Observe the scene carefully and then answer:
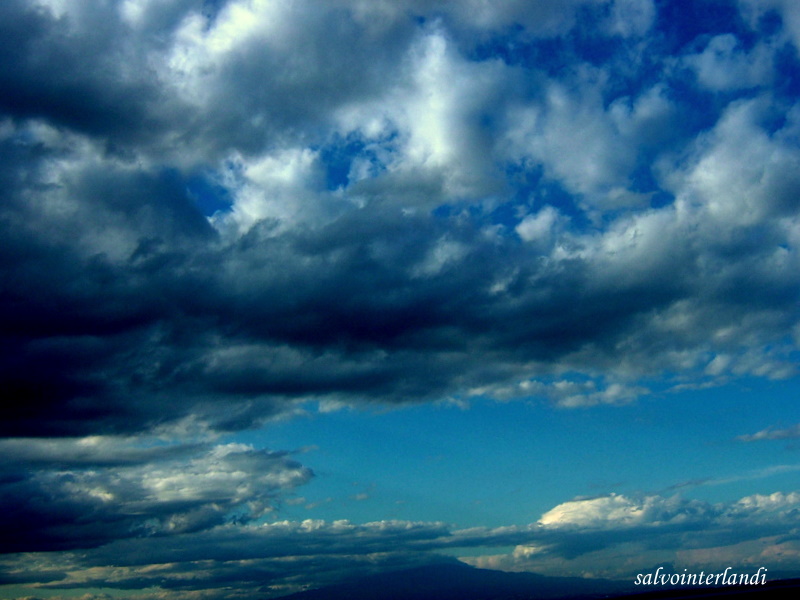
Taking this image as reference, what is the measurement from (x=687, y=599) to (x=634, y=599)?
3866 centimetres

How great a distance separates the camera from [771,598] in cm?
14150

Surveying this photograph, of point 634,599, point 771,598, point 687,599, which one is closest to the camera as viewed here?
point 771,598

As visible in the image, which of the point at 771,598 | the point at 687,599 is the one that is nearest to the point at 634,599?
the point at 687,599

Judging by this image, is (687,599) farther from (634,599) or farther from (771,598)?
(634,599)

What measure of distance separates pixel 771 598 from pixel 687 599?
19240 millimetres

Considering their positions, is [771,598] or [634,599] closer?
[771,598]

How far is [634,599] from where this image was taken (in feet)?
620

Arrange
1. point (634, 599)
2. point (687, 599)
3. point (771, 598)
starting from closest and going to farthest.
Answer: point (771, 598), point (687, 599), point (634, 599)

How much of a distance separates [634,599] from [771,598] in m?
54.2

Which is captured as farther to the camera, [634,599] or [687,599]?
[634,599]

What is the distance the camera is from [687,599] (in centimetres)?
15400
